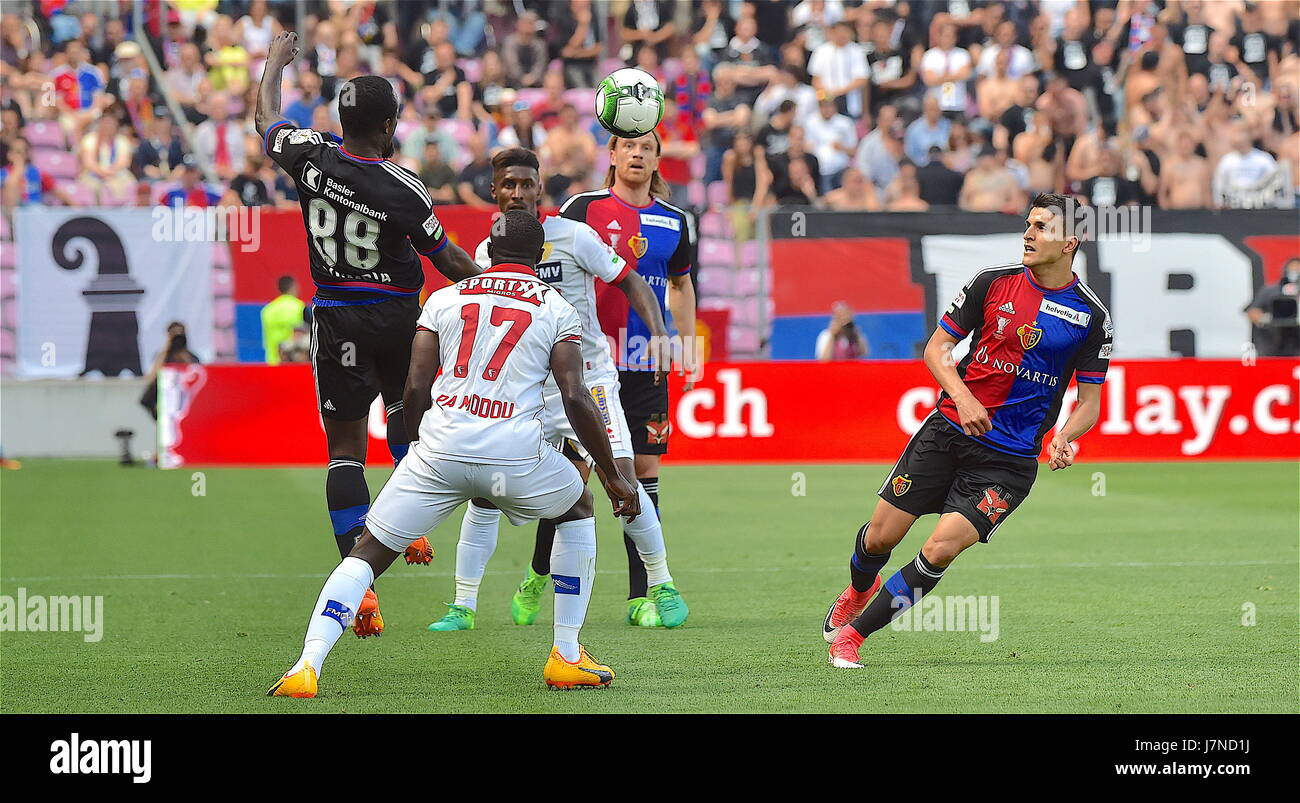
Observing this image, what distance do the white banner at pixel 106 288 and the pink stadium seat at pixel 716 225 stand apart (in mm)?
5720

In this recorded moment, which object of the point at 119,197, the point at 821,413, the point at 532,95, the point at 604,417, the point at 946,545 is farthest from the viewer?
the point at 532,95

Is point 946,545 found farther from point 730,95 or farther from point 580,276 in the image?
point 730,95

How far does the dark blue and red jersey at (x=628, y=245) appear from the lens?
348 inches

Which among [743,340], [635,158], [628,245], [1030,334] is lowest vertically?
[1030,334]

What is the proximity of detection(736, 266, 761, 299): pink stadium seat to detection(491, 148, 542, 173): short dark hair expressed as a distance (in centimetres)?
1149

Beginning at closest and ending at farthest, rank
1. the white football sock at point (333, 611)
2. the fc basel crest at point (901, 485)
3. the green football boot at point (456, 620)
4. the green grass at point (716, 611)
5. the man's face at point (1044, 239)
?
1. the white football sock at point (333, 611)
2. the green grass at point (716, 611)
3. the man's face at point (1044, 239)
4. the fc basel crest at point (901, 485)
5. the green football boot at point (456, 620)

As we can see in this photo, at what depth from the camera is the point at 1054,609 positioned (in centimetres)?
922

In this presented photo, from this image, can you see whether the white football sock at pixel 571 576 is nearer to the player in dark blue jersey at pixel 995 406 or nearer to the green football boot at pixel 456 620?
the player in dark blue jersey at pixel 995 406

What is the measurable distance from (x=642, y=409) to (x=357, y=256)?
1.97 metres

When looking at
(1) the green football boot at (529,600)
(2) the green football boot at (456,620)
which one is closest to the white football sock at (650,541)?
(1) the green football boot at (529,600)

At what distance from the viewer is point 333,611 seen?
6355 millimetres

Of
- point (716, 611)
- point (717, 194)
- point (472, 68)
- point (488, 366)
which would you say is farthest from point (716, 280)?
point (488, 366)

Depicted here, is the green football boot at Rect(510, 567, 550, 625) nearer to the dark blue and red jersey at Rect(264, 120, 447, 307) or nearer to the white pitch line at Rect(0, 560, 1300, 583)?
the dark blue and red jersey at Rect(264, 120, 447, 307)

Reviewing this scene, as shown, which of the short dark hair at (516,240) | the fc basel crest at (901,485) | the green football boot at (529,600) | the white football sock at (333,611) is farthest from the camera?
the green football boot at (529,600)
